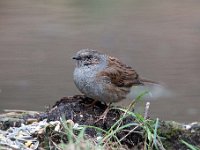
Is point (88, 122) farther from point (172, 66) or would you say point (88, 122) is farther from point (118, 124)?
point (172, 66)

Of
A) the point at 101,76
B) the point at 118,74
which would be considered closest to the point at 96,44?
the point at 118,74

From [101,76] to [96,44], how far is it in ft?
20.5

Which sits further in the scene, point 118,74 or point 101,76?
point 118,74

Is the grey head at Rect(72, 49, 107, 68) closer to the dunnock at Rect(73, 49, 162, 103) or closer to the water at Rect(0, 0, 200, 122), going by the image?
the dunnock at Rect(73, 49, 162, 103)

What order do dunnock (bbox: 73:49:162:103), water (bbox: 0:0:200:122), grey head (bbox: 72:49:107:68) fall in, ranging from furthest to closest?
water (bbox: 0:0:200:122)
grey head (bbox: 72:49:107:68)
dunnock (bbox: 73:49:162:103)

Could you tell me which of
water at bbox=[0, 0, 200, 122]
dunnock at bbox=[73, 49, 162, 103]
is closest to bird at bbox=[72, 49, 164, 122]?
dunnock at bbox=[73, 49, 162, 103]

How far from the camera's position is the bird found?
19.8 ft

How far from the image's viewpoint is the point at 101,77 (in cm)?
614

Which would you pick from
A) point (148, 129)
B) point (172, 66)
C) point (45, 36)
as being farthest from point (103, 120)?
point (45, 36)

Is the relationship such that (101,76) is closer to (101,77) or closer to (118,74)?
(101,77)

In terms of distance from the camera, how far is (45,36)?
1371 centimetres

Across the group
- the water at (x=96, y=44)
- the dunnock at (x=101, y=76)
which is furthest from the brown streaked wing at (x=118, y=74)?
the water at (x=96, y=44)

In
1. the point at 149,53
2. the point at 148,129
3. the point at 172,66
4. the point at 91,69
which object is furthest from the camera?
the point at 149,53

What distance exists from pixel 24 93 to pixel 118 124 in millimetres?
4256
